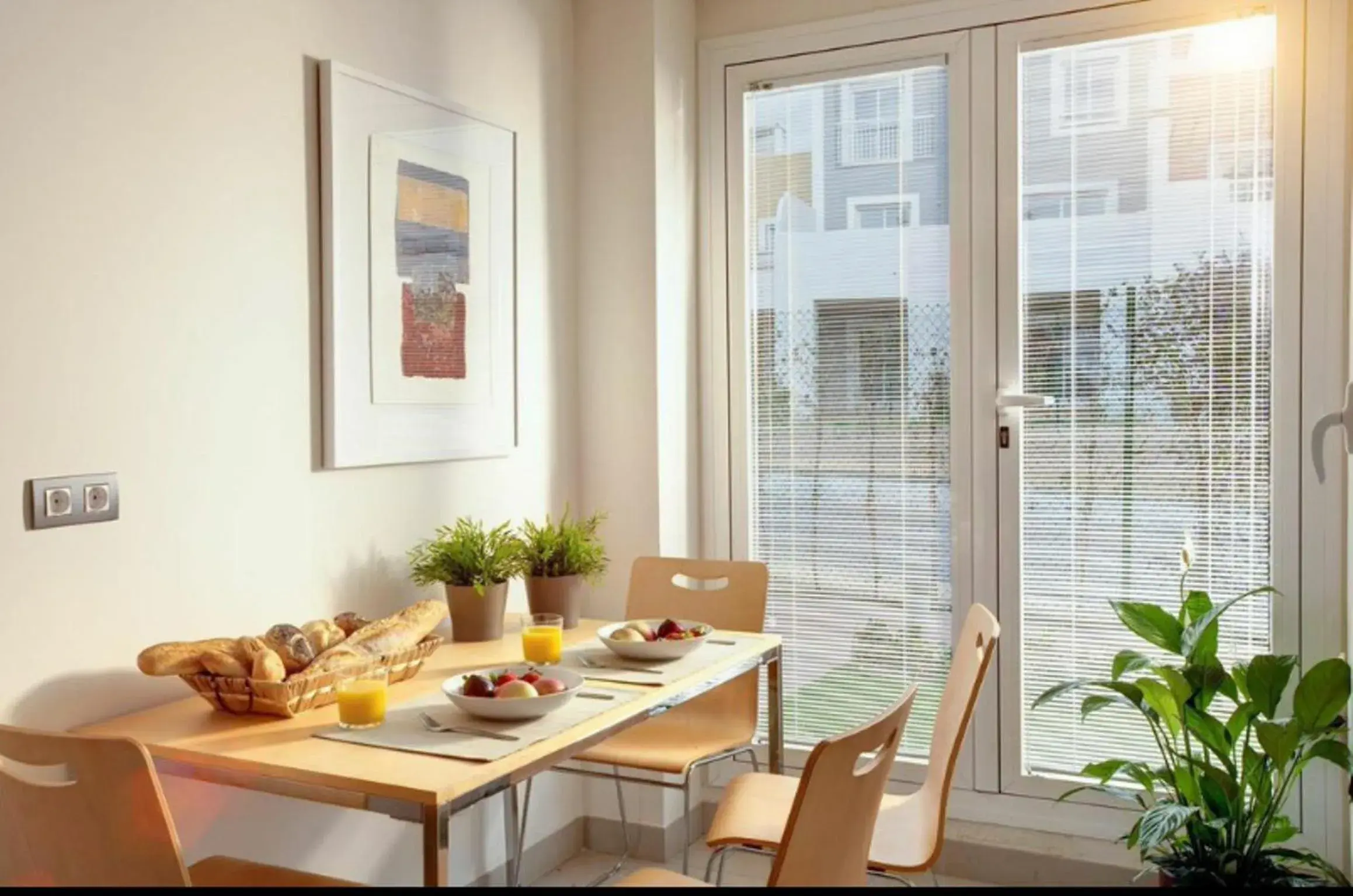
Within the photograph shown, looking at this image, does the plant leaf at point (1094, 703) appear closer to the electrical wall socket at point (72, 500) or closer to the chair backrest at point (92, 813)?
the chair backrest at point (92, 813)

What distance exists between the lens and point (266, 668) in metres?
1.92

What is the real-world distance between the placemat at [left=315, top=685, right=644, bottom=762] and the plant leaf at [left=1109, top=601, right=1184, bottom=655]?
4.05 feet

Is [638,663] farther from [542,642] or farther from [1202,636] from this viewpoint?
[1202,636]

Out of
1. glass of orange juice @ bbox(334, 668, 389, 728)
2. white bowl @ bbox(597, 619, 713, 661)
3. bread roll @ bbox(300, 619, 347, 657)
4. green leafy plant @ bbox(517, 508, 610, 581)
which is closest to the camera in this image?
glass of orange juice @ bbox(334, 668, 389, 728)

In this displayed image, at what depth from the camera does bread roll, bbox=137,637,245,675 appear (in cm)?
187

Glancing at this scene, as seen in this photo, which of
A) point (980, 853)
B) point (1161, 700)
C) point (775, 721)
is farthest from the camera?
point (980, 853)

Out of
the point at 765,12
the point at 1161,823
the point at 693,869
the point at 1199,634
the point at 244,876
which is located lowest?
the point at 693,869

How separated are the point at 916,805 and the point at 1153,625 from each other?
70 centimetres

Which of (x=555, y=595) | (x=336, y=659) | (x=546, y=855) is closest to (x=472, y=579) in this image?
(x=555, y=595)

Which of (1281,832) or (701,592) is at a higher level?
(701,592)

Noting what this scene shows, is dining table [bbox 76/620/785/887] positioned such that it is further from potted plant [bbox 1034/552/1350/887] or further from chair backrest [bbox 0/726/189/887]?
potted plant [bbox 1034/552/1350/887]

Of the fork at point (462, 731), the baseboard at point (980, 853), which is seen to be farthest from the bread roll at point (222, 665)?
the baseboard at point (980, 853)

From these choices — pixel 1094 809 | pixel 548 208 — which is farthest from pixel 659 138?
pixel 1094 809

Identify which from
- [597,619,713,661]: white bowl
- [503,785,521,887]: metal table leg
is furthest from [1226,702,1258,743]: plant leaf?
[503,785,521,887]: metal table leg
